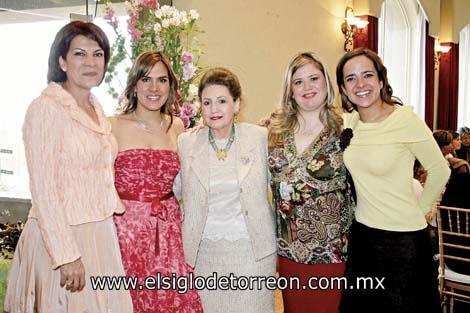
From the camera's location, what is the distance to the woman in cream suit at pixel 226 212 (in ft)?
8.29

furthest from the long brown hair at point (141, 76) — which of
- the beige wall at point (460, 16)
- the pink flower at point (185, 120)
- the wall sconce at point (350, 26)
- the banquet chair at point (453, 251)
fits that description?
the beige wall at point (460, 16)

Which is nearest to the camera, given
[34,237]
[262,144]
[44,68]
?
[34,237]

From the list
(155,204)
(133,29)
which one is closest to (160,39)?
(133,29)

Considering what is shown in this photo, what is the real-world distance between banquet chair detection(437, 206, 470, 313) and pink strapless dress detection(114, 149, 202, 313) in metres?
1.85

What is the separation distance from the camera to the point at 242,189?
250 cm

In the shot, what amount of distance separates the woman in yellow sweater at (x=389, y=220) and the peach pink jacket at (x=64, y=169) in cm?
110

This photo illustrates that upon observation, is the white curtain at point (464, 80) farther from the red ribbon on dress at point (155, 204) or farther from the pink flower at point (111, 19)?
the red ribbon on dress at point (155, 204)

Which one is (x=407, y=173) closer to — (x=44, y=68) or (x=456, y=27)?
(x=44, y=68)

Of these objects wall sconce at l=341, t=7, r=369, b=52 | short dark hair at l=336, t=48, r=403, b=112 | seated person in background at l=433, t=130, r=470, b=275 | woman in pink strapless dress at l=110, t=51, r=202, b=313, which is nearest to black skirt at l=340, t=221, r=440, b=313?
short dark hair at l=336, t=48, r=403, b=112

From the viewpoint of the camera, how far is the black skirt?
2443mm

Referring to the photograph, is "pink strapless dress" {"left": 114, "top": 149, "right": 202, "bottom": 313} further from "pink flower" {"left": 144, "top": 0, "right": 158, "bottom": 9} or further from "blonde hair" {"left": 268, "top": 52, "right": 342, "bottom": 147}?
"pink flower" {"left": 144, "top": 0, "right": 158, "bottom": 9}

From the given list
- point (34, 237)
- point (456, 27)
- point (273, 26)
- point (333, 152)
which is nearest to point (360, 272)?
point (333, 152)

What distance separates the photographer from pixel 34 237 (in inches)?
85.2

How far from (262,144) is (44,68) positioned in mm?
1656
